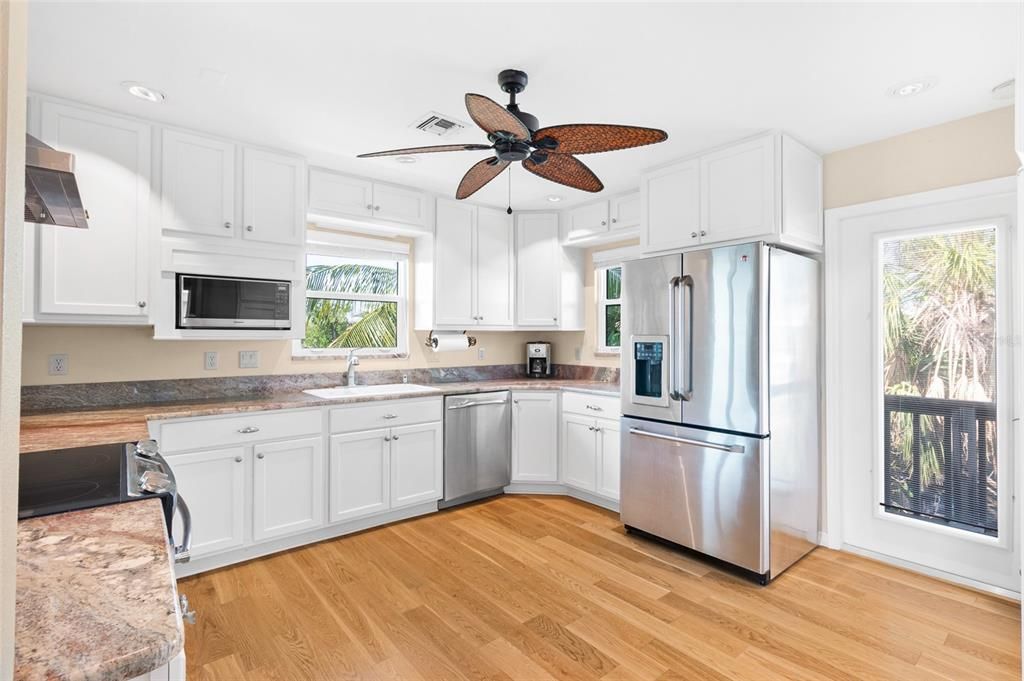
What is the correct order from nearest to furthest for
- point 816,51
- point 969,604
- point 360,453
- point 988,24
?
point 988,24 → point 816,51 → point 969,604 → point 360,453

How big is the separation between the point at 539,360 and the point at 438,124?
2.62 meters

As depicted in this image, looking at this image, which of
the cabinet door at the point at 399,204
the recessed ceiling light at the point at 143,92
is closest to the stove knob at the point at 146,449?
the recessed ceiling light at the point at 143,92

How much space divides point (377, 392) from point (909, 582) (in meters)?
3.32

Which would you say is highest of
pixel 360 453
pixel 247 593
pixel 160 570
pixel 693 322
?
pixel 693 322

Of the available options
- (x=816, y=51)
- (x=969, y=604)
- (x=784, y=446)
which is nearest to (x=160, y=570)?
(x=816, y=51)

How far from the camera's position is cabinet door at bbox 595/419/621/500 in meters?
3.72

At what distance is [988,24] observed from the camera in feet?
6.13

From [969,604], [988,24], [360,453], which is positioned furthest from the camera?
[360,453]

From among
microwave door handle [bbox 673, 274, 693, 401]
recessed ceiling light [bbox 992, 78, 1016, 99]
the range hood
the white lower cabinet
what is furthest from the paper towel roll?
recessed ceiling light [bbox 992, 78, 1016, 99]

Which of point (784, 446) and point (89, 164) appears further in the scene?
point (784, 446)

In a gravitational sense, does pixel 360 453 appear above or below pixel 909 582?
above

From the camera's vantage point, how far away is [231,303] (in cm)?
302

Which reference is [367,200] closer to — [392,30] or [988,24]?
[392,30]

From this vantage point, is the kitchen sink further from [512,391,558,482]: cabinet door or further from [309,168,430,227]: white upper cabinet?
[309,168,430,227]: white upper cabinet
